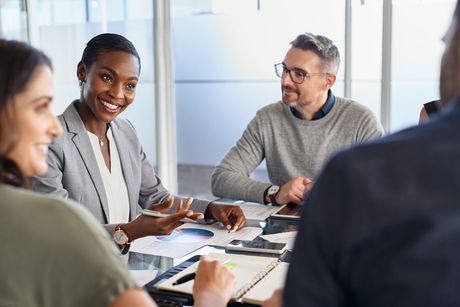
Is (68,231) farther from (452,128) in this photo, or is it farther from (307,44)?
(307,44)

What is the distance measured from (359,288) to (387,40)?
123 inches

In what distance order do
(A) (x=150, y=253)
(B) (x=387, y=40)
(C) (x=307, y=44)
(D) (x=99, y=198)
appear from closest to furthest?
1. (A) (x=150, y=253)
2. (D) (x=99, y=198)
3. (C) (x=307, y=44)
4. (B) (x=387, y=40)

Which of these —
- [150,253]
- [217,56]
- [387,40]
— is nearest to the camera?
[150,253]

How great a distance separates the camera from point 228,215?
6.40 ft

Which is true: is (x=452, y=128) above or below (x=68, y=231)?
above

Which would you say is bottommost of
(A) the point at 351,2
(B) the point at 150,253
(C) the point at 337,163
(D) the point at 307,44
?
(B) the point at 150,253

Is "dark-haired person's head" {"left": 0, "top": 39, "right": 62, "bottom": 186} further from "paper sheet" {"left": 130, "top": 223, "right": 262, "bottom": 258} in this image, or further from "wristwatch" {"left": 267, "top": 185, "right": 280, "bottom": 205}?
"wristwatch" {"left": 267, "top": 185, "right": 280, "bottom": 205}

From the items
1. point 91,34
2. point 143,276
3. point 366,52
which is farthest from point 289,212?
point 91,34

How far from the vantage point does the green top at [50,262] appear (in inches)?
30.2

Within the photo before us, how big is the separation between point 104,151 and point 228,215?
1.87ft

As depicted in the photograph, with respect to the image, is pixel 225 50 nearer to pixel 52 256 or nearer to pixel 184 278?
pixel 184 278

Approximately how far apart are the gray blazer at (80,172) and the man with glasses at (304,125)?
1.89ft

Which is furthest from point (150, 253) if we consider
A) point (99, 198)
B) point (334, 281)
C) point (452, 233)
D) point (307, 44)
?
point (307, 44)

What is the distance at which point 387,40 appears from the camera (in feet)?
11.5
